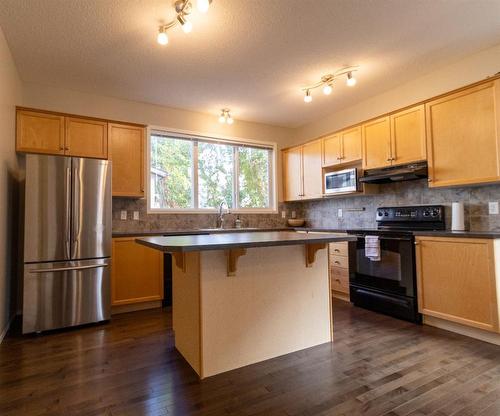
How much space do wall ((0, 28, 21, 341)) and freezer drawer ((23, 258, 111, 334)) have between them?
21 centimetres

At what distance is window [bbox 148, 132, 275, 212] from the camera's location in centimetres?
425

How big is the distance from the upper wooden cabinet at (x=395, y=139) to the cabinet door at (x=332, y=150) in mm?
451

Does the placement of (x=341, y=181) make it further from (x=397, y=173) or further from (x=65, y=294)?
(x=65, y=294)

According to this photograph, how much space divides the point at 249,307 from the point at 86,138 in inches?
108

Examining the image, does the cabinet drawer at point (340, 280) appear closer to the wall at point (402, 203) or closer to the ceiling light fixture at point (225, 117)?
the wall at point (402, 203)

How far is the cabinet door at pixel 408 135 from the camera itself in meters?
3.11

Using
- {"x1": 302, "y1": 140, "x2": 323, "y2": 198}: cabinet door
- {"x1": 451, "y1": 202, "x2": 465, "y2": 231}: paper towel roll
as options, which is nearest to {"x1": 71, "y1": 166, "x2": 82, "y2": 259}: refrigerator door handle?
{"x1": 302, "y1": 140, "x2": 323, "y2": 198}: cabinet door

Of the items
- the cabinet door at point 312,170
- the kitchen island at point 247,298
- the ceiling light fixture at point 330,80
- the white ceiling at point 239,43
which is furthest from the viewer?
the cabinet door at point 312,170

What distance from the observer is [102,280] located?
3107 mm

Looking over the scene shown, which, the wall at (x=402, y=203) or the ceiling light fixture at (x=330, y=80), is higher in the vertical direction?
the ceiling light fixture at (x=330, y=80)

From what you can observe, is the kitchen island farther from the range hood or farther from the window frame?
the window frame

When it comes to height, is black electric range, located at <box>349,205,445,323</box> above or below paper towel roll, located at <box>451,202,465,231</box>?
below

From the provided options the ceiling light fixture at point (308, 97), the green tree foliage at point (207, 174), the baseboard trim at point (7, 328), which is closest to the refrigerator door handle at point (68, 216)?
the baseboard trim at point (7, 328)

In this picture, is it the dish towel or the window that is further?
the window
